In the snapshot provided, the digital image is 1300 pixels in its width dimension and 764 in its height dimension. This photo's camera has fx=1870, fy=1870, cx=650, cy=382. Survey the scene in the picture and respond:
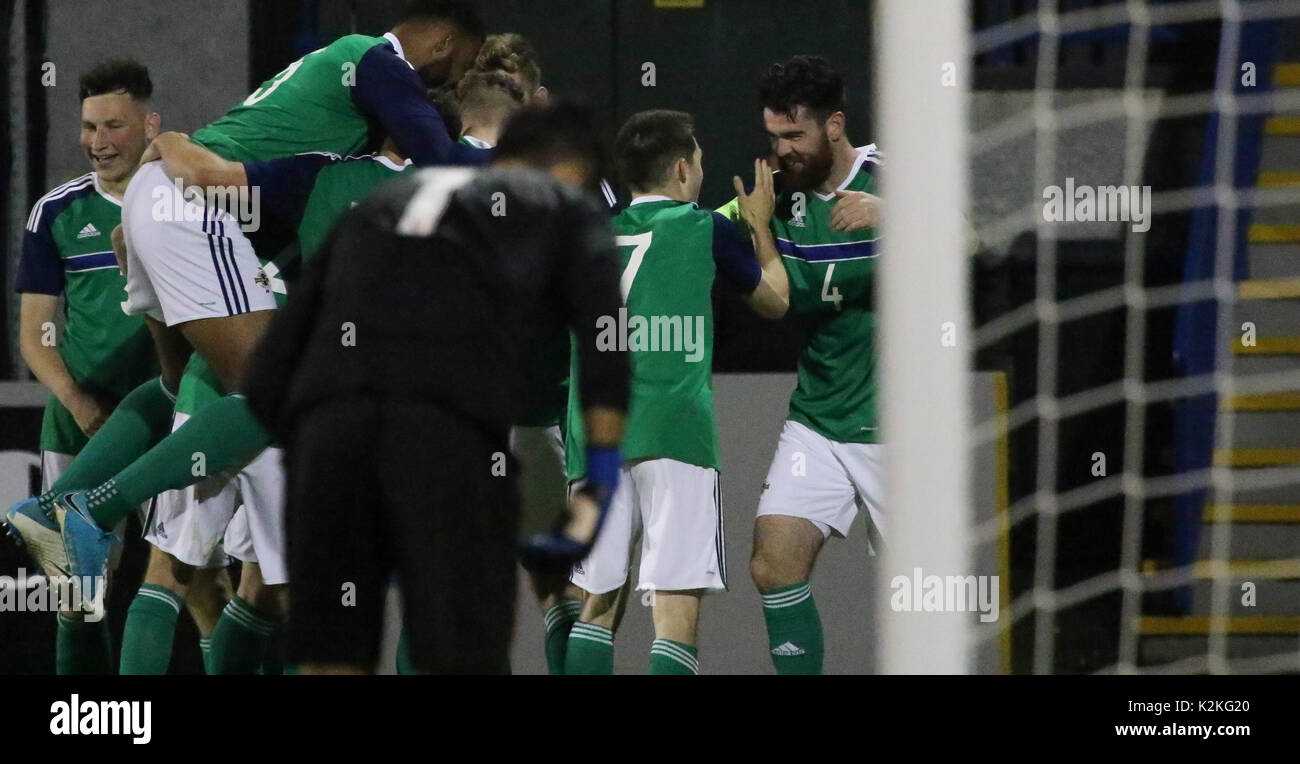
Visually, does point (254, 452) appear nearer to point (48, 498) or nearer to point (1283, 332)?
point (48, 498)

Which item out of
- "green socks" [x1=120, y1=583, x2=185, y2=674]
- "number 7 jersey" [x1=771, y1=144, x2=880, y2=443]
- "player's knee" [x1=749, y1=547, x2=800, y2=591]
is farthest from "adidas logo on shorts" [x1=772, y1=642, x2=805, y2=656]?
"green socks" [x1=120, y1=583, x2=185, y2=674]

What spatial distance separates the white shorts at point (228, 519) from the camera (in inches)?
173

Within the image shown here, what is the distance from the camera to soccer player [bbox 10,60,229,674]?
17.1 ft

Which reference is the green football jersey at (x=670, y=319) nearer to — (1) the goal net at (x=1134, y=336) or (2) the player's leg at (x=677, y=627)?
(2) the player's leg at (x=677, y=627)

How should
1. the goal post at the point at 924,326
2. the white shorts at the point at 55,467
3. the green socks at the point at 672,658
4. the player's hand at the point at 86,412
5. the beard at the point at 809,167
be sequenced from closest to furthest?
the goal post at the point at 924,326
the green socks at the point at 672,658
the beard at the point at 809,167
the player's hand at the point at 86,412
the white shorts at the point at 55,467

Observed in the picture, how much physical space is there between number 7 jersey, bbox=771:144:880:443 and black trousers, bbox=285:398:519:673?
6.75 ft

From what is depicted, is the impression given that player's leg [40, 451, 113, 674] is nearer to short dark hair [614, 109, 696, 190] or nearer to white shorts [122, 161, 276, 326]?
→ white shorts [122, 161, 276, 326]

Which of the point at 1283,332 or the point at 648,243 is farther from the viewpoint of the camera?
the point at 1283,332

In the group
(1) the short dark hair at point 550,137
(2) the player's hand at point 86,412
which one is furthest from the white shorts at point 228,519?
(1) the short dark hair at point 550,137

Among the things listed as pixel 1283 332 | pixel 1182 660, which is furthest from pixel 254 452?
pixel 1283 332

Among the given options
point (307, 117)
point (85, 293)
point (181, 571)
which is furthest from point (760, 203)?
point (85, 293)

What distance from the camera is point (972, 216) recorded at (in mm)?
6254

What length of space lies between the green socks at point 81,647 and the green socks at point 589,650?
1285 millimetres
